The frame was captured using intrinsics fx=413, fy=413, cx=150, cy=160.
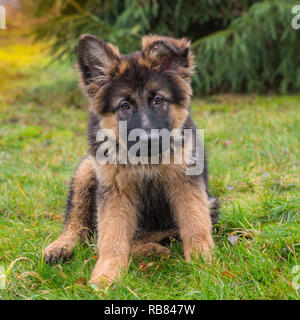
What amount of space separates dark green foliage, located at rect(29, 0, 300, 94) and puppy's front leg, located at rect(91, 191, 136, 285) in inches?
234

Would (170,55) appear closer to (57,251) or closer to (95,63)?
(95,63)

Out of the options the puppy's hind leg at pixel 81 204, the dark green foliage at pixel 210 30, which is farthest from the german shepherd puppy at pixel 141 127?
the dark green foliage at pixel 210 30

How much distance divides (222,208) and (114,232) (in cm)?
127

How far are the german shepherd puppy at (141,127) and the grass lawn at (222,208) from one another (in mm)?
201

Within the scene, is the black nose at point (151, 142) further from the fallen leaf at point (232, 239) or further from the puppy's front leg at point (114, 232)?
the fallen leaf at point (232, 239)

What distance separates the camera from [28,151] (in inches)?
256

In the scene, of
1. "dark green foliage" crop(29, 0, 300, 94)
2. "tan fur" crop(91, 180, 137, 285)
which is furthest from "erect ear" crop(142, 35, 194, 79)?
"dark green foliage" crop(29, 0, 300, 94)

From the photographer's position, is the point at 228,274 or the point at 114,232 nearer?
the point at 228,274

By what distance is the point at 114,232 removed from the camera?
10.9 feet

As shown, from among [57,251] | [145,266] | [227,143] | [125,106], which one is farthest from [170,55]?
[227,143]

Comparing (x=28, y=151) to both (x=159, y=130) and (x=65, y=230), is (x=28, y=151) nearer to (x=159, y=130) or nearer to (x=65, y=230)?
(x=65, y=230)

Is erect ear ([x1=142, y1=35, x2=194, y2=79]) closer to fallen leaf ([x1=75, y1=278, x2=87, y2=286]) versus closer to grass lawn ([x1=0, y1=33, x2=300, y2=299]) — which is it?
grass lawn ([x1=0, y1=33, x2=300, y2=299])

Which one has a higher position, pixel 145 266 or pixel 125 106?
pixel 125 106
